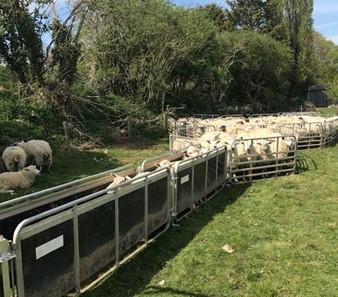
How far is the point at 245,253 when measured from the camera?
6551 mm

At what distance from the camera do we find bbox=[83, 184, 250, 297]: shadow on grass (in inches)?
208

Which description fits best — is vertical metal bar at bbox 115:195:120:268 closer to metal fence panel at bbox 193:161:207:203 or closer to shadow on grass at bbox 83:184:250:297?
shadow on grass at bbox 83:184:250:297

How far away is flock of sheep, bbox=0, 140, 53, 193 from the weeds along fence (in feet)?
13.0

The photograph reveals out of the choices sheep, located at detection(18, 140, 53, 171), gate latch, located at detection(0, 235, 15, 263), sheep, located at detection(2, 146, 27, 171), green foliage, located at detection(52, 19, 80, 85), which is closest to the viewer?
gate latch, located at detection(0, 235, 15, 263)

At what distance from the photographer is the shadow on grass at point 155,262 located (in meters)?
5.29

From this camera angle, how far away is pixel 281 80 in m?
43.2

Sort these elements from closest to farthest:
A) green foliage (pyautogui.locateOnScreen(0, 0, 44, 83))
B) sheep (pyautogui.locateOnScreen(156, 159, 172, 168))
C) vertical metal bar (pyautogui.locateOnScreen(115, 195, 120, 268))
A: vertical metal bar (pyautogui.locateOnScreen(115, 195, 120, 268))
sheep (pyautogui.locateOnScreen(156, 159, 172, 168))
green foliage (pyautogui.locateOnScreen(0, 0, 44, 83))

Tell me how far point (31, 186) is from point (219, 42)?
25.9 m

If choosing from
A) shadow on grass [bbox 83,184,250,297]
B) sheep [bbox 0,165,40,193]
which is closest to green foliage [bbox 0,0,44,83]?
sheep [bbox 0,165,40,193]

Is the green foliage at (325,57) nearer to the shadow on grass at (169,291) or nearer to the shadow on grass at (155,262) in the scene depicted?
the shadow on grass at (155,262)

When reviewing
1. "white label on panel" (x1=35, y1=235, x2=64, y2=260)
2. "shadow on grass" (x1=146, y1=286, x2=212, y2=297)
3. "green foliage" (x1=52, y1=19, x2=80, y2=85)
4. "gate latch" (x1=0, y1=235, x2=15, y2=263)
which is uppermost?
"green foliage" (x1=52, y1=19, x2=80, y2=85)

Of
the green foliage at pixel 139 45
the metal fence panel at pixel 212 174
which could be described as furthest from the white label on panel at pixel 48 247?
the green foliage at pixel 139 45

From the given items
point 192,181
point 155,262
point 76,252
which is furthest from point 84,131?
point 76,252

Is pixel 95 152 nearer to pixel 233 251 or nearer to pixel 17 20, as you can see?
pixel 17 20
